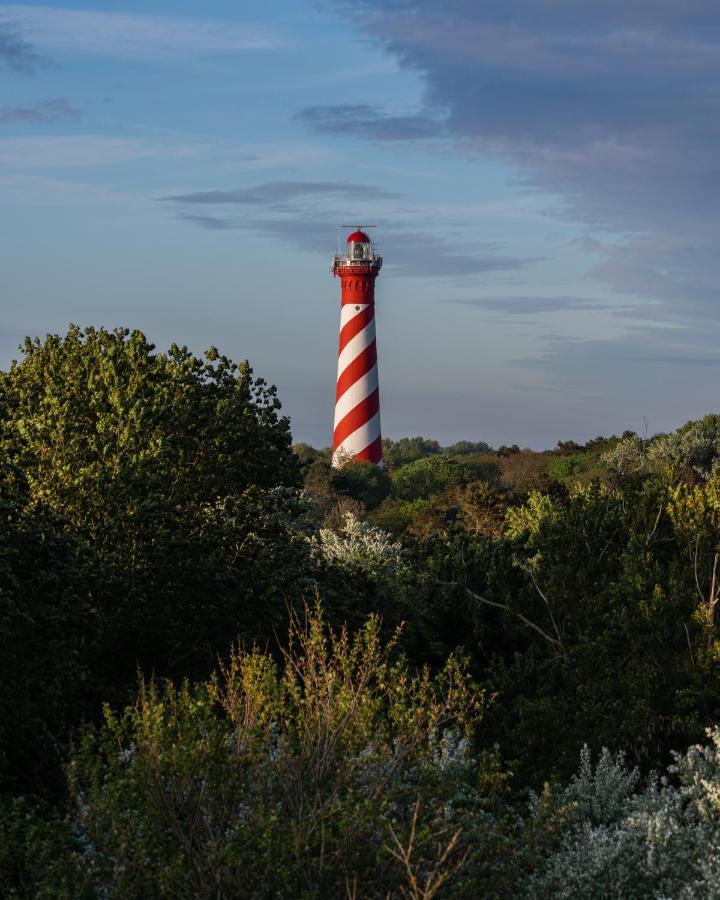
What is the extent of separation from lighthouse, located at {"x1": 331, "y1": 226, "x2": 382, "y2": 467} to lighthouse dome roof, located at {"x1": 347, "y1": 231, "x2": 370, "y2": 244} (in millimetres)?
62

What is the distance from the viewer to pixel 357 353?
249ft

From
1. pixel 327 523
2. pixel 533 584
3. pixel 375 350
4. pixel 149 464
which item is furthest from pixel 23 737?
pixel 375 350

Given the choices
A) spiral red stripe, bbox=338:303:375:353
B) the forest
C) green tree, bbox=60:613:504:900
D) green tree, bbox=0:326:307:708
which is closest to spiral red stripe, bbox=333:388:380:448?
spiral red stripe, bbox=338:303:375:353

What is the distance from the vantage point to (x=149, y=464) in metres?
26.2

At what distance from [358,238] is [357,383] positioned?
30.8ft

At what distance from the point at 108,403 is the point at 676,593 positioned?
12.9m

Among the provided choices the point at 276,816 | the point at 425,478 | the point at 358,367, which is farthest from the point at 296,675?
the point at 425,478

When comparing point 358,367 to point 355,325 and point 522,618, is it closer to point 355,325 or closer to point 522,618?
point 355,325

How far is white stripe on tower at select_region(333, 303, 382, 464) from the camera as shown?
2997 inches

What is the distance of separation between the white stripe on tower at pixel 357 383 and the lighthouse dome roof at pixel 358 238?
422 centimetres

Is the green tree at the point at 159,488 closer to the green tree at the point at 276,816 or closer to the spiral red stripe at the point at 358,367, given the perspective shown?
the green tree at the point at 276,816

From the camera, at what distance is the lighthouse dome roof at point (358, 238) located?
7831 cm

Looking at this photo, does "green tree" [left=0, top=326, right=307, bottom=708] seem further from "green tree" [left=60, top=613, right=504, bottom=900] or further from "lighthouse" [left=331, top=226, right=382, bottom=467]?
"lighthouse" [left=331, top=226, right=382, bottom=467]

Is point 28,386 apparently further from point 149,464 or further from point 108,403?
point 149,464
